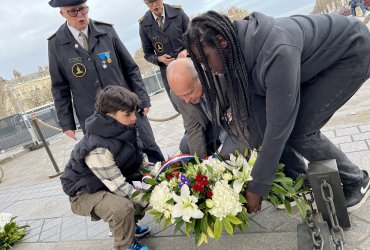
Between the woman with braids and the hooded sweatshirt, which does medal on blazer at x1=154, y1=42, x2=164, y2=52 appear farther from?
the woman with braids

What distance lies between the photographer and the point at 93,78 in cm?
353

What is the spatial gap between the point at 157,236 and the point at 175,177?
0.84 m

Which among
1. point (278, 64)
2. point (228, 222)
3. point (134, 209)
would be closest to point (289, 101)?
point (278, 64)

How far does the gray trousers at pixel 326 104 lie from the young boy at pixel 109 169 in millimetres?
1196

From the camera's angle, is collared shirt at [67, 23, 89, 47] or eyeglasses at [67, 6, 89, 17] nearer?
eyeglasses at [67, 6, 89, 17]

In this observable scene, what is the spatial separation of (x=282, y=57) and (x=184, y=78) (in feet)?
2.63

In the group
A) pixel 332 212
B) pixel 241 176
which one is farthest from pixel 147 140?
pixel 332 212

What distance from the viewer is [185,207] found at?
2189 millimetres

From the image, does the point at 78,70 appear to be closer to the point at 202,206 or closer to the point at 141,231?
the point at 141,231

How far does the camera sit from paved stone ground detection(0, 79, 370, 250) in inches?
98.3

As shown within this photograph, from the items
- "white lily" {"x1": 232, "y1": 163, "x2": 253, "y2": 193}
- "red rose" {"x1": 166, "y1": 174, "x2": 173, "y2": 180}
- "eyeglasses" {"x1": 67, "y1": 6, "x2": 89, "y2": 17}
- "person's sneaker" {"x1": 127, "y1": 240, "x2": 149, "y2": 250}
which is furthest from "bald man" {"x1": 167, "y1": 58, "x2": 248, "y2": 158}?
"eyeglasses" {"x1": 67, "y1": 6, "x2": 89, "y2": 17}

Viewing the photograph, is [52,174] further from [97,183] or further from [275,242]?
[275,242]

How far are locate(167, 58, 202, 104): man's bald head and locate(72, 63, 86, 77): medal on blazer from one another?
132cm

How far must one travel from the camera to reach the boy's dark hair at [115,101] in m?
2.71
